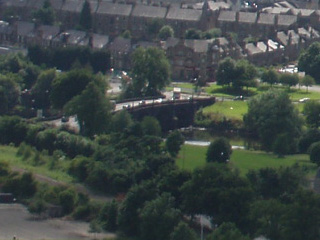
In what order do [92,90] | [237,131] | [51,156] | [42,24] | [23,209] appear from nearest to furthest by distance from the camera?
1. [23,209]
2. [51,156]
3. [92,90]
4. [237,131]
5. [42,24]

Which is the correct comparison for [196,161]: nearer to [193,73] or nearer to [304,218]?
[304,218]

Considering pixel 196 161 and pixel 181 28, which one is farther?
pixel 181 28

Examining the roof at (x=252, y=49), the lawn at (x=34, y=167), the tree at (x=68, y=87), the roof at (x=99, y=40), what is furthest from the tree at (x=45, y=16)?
the lawn at (x=34, y=167)

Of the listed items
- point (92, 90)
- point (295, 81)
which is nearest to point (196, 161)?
point (92, 90)

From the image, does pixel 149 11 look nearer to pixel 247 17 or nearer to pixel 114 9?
pixel 114 9

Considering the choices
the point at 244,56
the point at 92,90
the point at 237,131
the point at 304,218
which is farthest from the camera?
the point at 244,56

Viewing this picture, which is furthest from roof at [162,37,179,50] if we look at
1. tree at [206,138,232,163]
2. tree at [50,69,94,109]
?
tree at [206,138,232,163]
